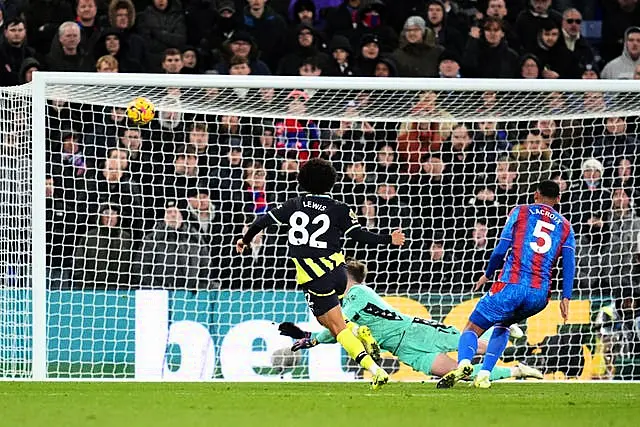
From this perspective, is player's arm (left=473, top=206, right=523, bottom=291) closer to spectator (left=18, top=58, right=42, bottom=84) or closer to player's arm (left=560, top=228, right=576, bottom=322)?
player's arm (left=560, top=228, right=576, bottom=322)

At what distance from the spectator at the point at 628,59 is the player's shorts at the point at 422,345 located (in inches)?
226

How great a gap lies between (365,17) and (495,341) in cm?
639

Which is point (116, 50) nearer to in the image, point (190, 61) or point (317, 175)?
point (190, 61)

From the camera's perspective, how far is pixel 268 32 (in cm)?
1568

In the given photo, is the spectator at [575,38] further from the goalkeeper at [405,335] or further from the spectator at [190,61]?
the goalkeeper at [405,335]

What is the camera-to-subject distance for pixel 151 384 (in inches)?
440

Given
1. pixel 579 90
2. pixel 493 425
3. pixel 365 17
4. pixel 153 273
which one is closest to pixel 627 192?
pixel 579 90

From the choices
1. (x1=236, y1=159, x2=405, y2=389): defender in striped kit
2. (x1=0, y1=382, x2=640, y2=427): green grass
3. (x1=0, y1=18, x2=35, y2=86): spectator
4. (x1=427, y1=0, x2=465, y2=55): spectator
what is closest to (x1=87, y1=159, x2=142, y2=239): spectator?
(x1=0, y1=18, x2=35, y2=86): spectator

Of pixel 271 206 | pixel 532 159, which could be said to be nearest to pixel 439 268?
pixel 532 159

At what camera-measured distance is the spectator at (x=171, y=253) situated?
526 inches

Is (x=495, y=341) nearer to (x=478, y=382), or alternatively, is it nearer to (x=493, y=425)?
(x=478, y=382)

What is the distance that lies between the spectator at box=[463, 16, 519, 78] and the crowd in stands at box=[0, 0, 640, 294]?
18mm

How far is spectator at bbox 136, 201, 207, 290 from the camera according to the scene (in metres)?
13.4

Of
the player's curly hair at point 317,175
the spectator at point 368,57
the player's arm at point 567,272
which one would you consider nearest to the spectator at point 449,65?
the spectator at point 368,57
